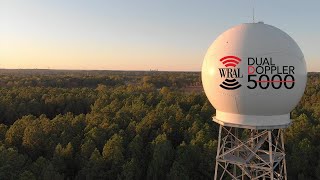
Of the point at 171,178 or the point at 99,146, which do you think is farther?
the point at 99,146

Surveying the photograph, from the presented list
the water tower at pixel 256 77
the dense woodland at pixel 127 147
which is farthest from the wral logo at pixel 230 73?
the dense woodland at pixel 127 147

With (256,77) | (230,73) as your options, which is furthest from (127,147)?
(256,77)

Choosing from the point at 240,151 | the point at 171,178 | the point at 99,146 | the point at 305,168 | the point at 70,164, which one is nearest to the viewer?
the point at 240,151

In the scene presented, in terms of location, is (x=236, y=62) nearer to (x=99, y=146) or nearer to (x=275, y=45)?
(x=275, y=45)

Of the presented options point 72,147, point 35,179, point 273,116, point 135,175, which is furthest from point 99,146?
point 273,116

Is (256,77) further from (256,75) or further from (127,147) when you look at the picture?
(127,147)

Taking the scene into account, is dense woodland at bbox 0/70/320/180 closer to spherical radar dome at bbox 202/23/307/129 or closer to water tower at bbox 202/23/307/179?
water tower at bbox 202/23/307/179

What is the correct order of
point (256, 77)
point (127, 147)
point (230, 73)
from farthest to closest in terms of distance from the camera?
point (127, 147) < point (230, 73) < point (256, 77)
